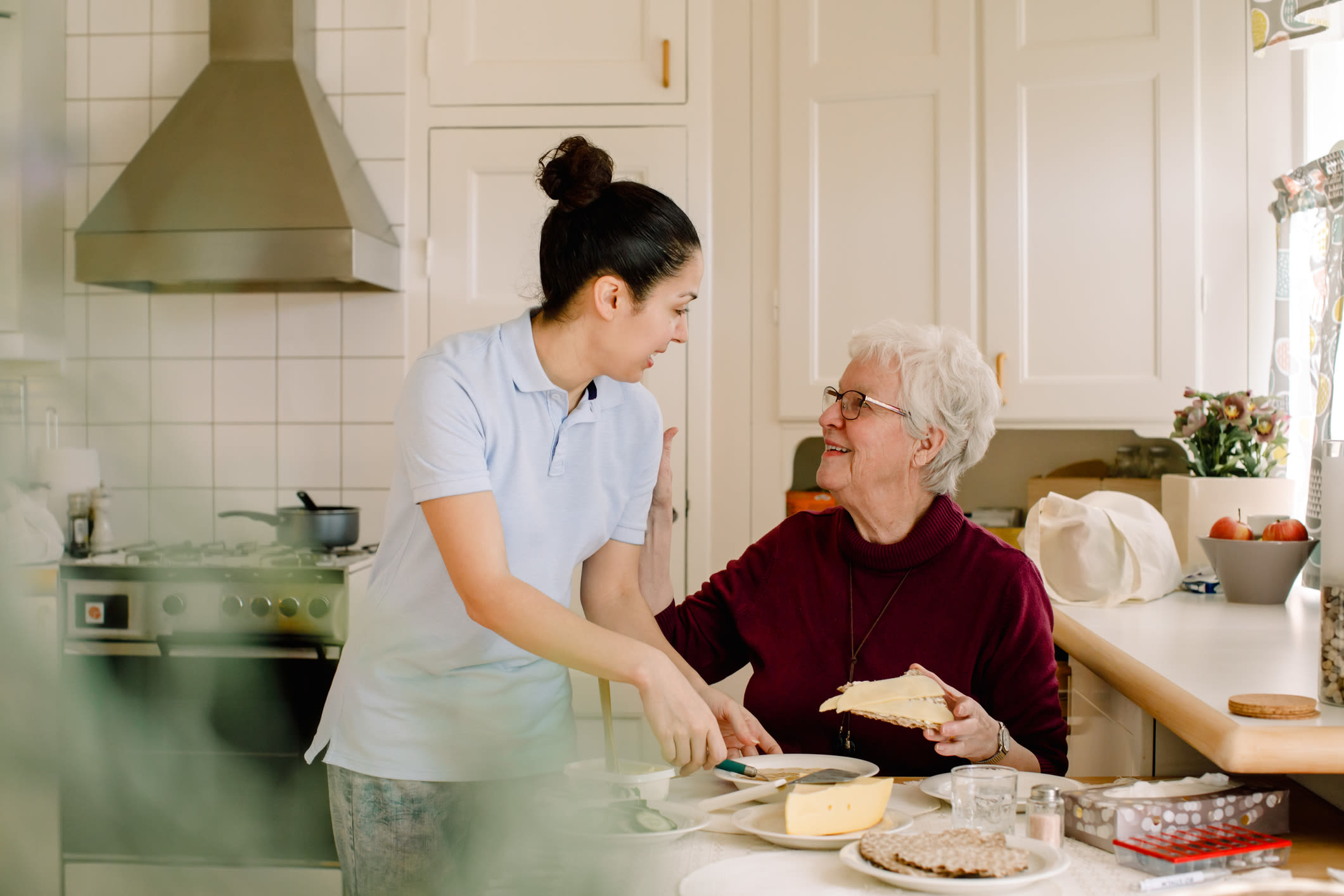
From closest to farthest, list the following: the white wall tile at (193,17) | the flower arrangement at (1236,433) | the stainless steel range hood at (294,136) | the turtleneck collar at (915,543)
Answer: the white wall tile at (193,17) → the turtleneck collar at (915,543) → the flower arrangement at (1236,433) → the stainless steel range hood at (294,136)

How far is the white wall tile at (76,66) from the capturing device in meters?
0.17

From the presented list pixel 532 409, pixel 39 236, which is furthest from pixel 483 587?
pixel 39 236

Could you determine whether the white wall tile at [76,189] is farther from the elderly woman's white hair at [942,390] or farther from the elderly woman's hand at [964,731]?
the elderly woman's white hair at [942,390]

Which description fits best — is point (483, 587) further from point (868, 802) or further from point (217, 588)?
point (217, 588)

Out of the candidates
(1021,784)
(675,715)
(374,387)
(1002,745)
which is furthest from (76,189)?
(374,387)

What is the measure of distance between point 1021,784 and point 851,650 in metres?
0.42

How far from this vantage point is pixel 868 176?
9.06ft

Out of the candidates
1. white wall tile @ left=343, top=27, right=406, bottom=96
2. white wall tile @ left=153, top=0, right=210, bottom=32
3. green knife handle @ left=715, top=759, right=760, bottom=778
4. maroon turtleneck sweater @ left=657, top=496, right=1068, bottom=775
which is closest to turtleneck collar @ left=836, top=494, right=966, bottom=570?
maroon turtleneck sweater @ left=657, top=496, right=1068, bottom=775

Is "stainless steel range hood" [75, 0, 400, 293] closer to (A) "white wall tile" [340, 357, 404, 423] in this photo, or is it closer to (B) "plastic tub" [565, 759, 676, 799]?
(A) "white wall tile" [340, 357, 404, 423]

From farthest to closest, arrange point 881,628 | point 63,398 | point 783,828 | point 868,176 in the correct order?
1. point 868,176
2. point 881,628
3. point 783,828
4. point 63,398

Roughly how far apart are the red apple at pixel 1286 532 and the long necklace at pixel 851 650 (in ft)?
2.54

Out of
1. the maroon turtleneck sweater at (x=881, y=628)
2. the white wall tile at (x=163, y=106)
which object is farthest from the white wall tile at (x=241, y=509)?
the white wall tile at (x=163, y=106)

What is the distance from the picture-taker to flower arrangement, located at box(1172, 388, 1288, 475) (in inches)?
84.7

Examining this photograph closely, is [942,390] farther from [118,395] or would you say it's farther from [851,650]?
[118,395]
